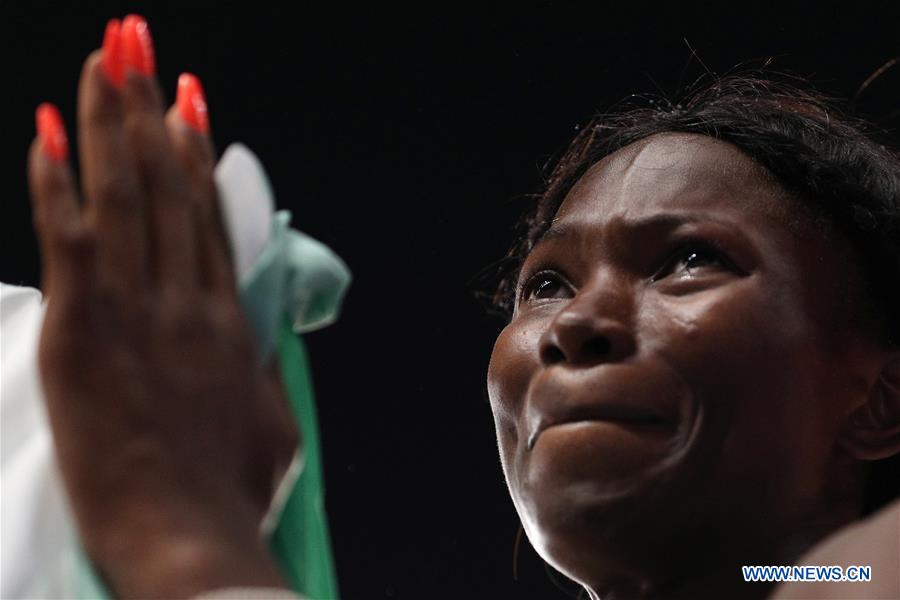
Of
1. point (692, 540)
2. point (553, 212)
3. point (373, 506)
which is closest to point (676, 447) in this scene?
point (692, 540)

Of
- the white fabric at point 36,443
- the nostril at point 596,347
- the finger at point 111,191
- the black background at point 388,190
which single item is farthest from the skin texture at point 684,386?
the black background at point 388,190

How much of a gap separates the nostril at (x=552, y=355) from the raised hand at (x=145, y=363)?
0.32 m

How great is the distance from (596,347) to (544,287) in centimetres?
14

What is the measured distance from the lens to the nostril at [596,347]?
0.91 meters

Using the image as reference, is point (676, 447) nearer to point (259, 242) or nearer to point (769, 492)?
point (769, 492)

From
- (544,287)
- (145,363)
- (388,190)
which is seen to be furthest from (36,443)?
(388,190)

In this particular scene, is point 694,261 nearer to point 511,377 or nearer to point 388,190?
point 511,377

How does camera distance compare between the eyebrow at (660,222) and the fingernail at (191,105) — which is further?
the eyebrow at (660,222)

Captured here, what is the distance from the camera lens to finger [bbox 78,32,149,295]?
2.01 feet

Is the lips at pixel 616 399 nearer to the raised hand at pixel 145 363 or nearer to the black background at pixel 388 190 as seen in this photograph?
the raised hand at pixel 145 363

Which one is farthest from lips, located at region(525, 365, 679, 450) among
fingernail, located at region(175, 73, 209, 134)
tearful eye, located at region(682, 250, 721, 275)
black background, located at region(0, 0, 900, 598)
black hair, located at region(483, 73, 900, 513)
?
black background, located at region(0, 0, 900, 598)

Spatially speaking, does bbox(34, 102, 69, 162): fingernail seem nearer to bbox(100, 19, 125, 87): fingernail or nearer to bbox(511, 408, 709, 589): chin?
bbox(100, 19, 125, 87): fingernail

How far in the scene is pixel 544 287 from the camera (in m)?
1.05

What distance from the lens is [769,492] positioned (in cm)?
92
